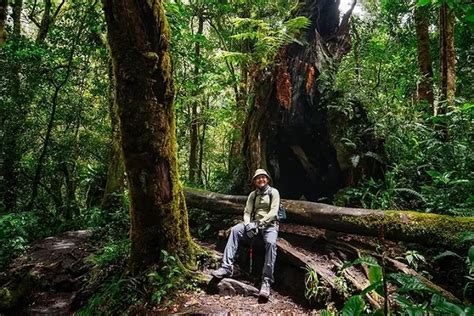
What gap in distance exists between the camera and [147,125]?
5.80 metres

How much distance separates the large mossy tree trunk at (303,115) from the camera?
9.09m

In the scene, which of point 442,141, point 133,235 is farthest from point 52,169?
point 442,141

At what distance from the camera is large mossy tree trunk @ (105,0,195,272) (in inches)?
215

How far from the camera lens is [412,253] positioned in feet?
19.8

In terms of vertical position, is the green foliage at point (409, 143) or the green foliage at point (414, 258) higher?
the green foliage at point (409, 143)

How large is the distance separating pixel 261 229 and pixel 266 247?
45 centimetres

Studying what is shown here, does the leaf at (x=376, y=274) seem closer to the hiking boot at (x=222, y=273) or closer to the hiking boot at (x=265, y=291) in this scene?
the hiking boot at (x=265, y=291)

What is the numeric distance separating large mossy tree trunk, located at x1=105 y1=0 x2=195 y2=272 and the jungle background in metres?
0.31

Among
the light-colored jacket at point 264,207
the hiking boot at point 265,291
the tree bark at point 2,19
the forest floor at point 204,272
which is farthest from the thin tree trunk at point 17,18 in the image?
the hiking boot at point 265,291

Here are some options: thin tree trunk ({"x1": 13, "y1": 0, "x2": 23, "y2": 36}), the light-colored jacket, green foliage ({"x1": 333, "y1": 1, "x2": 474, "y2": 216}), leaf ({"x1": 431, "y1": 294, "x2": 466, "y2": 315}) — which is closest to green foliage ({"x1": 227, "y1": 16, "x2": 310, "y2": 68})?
green foliage ({"x1": 333, "y1": 1, "x2": 474, "y2": 216})

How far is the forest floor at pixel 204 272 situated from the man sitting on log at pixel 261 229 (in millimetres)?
351

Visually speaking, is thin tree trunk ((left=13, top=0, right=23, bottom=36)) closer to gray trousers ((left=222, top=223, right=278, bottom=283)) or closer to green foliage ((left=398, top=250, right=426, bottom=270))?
gray trousers ((left=222, top=223, right=278, bottom=283))

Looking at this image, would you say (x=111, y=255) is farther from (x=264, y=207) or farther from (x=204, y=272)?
(x=264, y=207)

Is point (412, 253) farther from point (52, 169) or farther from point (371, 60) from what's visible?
point (52, 169)
